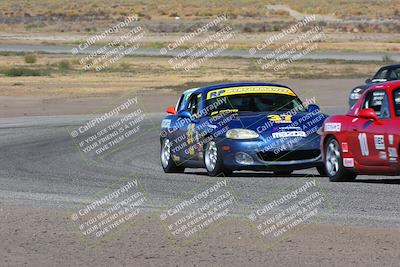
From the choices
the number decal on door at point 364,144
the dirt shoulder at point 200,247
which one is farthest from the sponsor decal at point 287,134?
the dirt shoulder at point 200,247

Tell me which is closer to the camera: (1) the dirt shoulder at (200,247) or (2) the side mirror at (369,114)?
(1) the dirt shoulder at (200,247)

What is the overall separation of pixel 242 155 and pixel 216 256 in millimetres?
7036

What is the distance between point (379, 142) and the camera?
15.1 metres

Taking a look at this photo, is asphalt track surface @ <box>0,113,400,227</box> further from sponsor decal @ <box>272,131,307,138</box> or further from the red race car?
sponsor decal @ <box>272,131,307,138</box>

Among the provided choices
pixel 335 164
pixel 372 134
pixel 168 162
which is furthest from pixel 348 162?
pixel 168 162

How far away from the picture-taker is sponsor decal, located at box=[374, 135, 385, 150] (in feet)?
49.2

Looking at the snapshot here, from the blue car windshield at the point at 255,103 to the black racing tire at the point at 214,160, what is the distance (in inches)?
31.0

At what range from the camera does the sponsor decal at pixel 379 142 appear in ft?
49.2

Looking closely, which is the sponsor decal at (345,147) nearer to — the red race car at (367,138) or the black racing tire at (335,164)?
the red race car at (367,138)

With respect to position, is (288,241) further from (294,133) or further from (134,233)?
(294,133)

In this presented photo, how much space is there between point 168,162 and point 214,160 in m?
1.85

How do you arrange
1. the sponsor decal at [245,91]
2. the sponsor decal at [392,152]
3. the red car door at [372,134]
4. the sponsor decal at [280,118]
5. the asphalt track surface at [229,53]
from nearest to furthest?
the sponsor decal at [392,152] → the red car door at [372,134] → the sponsor decal at [280,118] → the sponsor decal at [245,91] → the asphalt track surface at [229,53]

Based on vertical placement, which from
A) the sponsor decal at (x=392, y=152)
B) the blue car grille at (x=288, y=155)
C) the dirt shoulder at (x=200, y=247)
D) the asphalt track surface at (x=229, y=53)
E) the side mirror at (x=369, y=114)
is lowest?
the asphalt track surface at (x=229, y=53)

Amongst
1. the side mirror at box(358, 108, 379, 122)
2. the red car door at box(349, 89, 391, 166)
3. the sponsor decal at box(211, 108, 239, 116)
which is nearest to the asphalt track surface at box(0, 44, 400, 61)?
the sponsor decal at box(211, 108, 239, 116)
